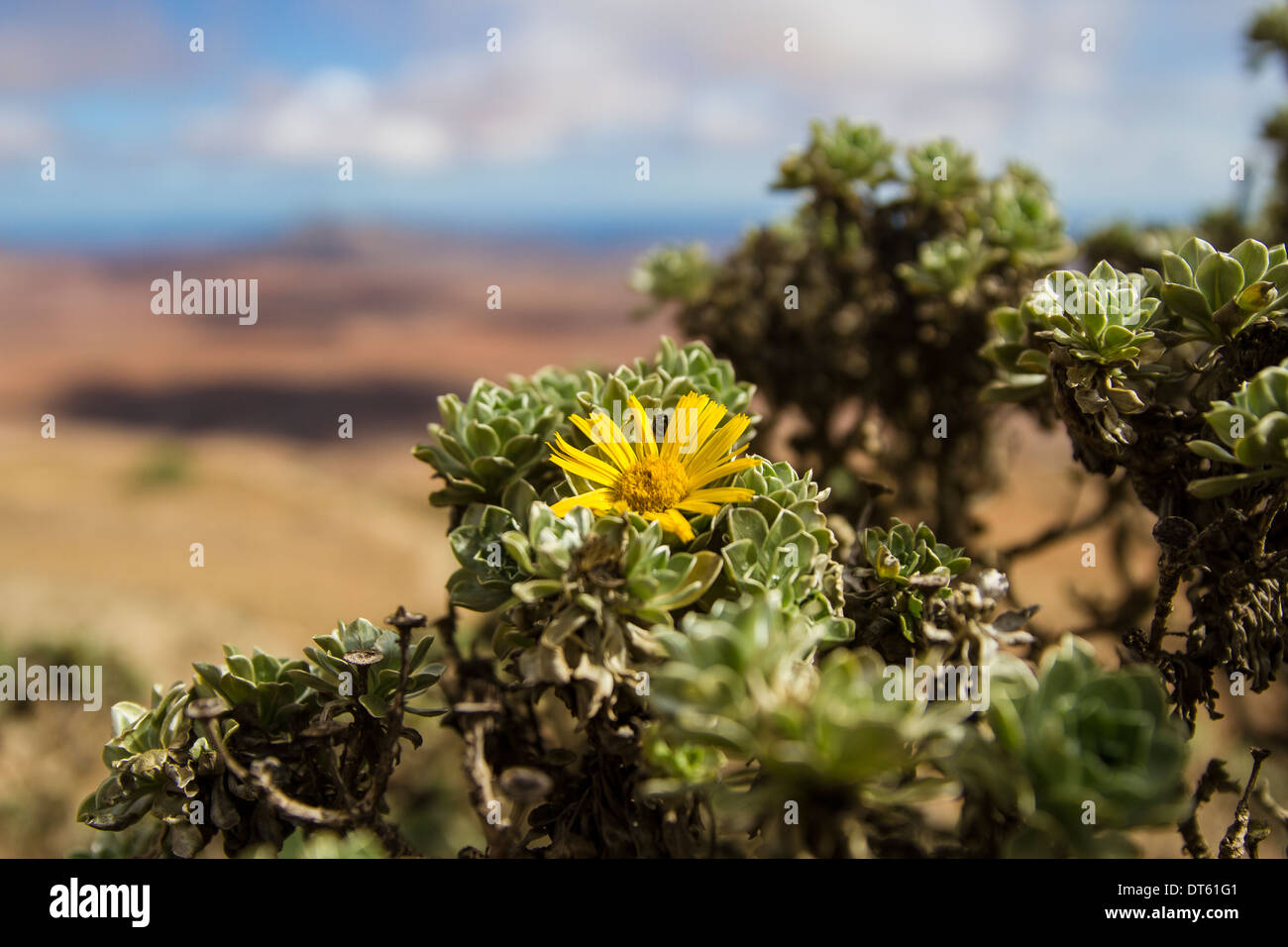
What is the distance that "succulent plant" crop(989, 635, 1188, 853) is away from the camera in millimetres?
1039

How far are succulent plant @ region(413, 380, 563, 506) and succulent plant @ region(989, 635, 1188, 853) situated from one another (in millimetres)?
935

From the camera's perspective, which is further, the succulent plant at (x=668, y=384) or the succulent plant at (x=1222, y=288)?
the succulent plant at (x=668, y=384)

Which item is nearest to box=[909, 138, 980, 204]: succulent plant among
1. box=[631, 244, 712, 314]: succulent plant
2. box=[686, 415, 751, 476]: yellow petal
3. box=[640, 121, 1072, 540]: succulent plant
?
box=[640, 121, 1072, 540]: succulent plant

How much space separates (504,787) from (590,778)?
0.36m

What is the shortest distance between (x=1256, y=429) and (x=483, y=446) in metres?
1.24

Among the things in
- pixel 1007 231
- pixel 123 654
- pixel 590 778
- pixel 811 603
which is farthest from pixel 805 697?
pixel 123 654

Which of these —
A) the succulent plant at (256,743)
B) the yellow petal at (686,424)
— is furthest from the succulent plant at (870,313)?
the succulent plant at (256,743)

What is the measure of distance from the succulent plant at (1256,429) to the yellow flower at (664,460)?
2.31 feet

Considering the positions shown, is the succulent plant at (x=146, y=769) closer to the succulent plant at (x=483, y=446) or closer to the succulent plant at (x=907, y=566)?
the succulent plant at (x=483, y=446)

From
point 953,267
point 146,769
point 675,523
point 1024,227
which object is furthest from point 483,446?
point 1024,227

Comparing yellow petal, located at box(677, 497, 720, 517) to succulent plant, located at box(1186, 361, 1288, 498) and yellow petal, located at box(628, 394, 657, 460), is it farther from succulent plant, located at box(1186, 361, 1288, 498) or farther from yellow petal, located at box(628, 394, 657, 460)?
succulent plant, located at box(1186, 361, 1288, 498)

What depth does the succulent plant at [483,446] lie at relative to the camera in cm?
169
